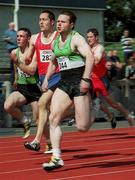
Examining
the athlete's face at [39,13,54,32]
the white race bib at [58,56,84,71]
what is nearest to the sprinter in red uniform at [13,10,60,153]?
the athlete's face at [39,13,54,32]

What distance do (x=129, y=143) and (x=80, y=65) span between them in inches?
148

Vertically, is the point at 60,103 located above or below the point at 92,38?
below

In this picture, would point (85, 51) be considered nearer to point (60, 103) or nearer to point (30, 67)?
point (60, 103)

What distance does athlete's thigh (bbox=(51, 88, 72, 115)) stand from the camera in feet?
29.5

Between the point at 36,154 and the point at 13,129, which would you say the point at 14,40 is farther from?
the point at 36,154

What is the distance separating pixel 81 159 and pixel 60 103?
1.50 m

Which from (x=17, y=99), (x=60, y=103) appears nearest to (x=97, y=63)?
(x=17, y=99)

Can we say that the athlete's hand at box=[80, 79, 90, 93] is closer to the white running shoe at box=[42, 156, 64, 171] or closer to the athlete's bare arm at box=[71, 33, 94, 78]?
the athlete's bare arm at box=[71, 33, 94, 78]

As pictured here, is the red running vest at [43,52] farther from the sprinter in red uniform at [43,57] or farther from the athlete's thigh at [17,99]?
the athlete's thigh at [17,99]

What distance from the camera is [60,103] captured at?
9039 mm

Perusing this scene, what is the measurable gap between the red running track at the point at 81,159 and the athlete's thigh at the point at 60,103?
80cm

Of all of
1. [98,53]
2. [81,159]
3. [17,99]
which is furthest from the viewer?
[98,53]

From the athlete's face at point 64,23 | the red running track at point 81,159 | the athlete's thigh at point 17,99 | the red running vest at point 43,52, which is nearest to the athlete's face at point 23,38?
the red running vest at point 43,52

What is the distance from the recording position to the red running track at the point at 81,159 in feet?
28.5
